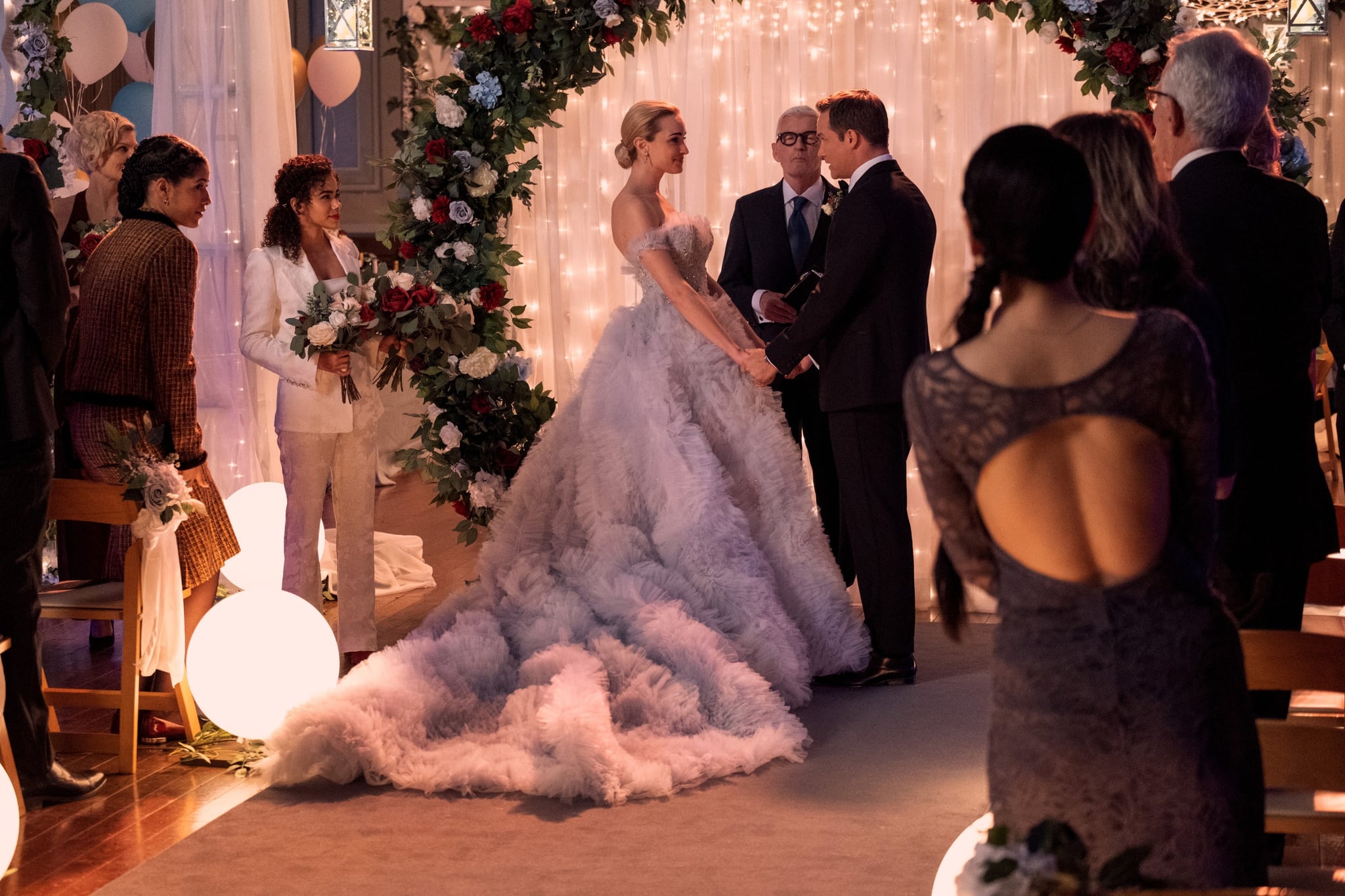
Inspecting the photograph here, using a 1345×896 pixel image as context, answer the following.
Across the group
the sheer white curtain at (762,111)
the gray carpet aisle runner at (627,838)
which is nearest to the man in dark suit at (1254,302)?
the gray carpet aisle runner at (627,838)

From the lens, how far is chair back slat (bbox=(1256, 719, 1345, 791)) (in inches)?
84.5

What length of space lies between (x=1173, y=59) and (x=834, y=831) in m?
1.92

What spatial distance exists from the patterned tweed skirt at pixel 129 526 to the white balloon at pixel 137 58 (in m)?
3.27

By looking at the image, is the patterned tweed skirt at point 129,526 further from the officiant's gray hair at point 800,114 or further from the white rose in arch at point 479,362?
the officiant's gray hair at point 800,114

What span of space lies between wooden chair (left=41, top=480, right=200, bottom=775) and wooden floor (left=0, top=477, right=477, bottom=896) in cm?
6

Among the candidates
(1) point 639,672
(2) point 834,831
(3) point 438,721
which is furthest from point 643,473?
(2) point 834,831

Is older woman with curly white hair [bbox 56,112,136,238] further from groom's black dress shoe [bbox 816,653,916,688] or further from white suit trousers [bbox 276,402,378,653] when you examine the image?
groom's black dress shoe [bbox 816,653,916,688]

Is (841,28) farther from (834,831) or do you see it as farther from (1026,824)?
(1026,824)

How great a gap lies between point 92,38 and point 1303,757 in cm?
551

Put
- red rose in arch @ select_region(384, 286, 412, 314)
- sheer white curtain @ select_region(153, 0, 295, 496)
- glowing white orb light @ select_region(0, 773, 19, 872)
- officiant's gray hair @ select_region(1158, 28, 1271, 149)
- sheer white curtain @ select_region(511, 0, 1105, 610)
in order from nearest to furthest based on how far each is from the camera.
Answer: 1. officiant's gray hair @ select_region(1158, 28, 1271, 149)
2. glowing white orb light @ select_region(0, 773, 19, 872)
3. red rose in arch @ select_region(384, 286, 412, 314)
4. sheer white curtain @ select_region(153, 0, 295, 496)
5. sheer white curtain @ select_region(511, 0, 1105, 610)

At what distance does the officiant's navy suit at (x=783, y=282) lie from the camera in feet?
18.1

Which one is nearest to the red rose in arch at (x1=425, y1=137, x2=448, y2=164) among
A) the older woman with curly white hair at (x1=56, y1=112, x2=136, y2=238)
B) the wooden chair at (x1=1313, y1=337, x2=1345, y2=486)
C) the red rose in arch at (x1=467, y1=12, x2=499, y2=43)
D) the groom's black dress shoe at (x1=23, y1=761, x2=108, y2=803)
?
the red rose in arch at (x1=467, y1=12, x2=499, y2=43)

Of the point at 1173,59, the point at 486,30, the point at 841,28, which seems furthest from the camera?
the point at 841,28

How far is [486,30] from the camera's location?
5.11 metres
